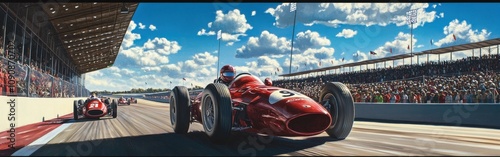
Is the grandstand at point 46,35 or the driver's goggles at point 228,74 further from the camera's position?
the grandstand at point 46,35

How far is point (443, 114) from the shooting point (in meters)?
12.9

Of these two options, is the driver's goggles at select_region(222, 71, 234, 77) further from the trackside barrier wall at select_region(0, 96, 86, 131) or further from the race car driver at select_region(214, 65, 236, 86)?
the trackside barrier wall at select_region(0, 96, 86, 131)

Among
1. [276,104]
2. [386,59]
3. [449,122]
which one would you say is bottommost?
[449,122]

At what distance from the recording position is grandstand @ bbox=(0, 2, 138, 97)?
12664 millimetres

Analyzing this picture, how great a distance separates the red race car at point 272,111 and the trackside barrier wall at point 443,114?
6834 mm

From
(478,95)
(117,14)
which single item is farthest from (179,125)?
(117,14)

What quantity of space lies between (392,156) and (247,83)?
348 cm

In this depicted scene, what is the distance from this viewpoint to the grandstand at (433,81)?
16.5 metres

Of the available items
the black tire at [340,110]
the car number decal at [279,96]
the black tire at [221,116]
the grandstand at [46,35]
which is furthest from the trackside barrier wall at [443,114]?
the grandstand at [46,35]

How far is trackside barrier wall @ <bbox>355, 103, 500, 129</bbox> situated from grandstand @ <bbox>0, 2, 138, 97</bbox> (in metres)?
13.4

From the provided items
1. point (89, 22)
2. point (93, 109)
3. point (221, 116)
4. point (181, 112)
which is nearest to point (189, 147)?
point (221, 116)

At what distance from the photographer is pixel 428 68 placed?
3500 cm

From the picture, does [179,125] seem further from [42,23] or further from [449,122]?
[42,23]

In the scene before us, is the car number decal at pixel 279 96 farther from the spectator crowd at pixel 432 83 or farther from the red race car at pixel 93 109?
the red race car at pixel 93 109
